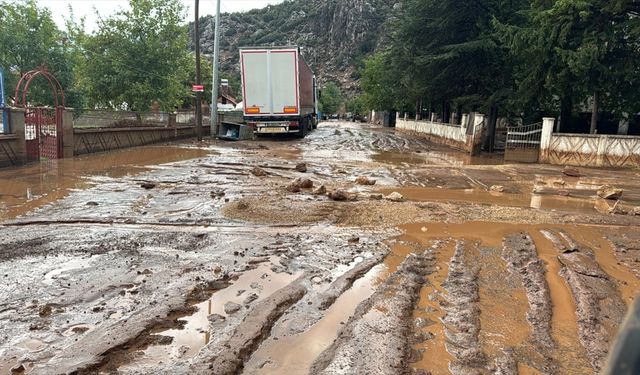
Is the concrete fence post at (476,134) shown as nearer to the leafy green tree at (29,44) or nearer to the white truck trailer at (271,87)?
the white truck trailer at (271,87)

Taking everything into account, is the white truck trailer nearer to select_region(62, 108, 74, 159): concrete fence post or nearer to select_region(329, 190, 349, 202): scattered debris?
select_region(62, 108, 74, 159): concrete fence post

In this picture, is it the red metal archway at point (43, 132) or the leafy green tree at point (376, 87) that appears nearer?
the red metal archway at point (43, 132)

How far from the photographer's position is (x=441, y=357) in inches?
124

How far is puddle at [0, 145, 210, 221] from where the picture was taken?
26.8 ft

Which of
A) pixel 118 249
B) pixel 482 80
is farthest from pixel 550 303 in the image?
pixel 482 80

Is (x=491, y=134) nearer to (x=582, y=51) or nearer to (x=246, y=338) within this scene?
(x=582, y=51)

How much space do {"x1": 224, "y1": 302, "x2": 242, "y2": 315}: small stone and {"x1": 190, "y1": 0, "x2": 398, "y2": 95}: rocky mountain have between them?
401 ft

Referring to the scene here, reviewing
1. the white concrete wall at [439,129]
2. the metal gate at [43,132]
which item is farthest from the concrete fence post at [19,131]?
the white concrete wall at [439,129]

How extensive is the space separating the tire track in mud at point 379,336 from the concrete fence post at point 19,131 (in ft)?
39.5

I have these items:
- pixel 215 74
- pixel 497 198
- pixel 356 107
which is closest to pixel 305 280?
pixel 497 198

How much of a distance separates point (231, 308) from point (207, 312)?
194 mm

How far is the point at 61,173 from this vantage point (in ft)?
38.0

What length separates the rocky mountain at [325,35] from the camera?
130m

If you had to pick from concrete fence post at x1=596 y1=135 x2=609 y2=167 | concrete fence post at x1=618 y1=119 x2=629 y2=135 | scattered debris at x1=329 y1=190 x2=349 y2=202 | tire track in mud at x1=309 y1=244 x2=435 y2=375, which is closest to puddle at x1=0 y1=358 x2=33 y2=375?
tire track in mud at x1=309 y1=244 x2=435 y2=375
